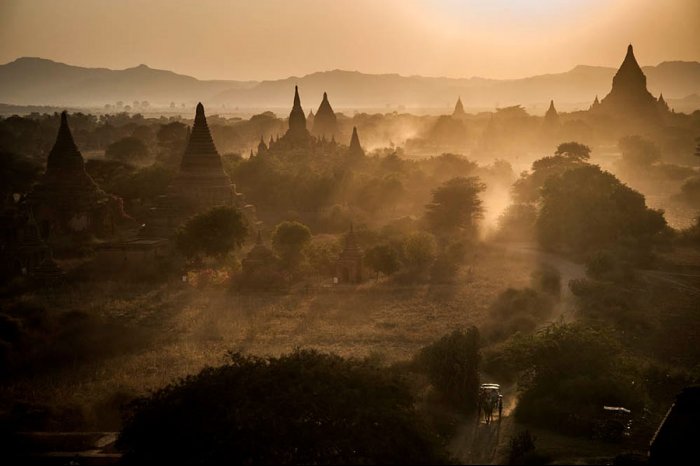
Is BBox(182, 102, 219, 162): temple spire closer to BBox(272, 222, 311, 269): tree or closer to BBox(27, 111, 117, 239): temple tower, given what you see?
BBox(27, 111, 117, 239): temple tower

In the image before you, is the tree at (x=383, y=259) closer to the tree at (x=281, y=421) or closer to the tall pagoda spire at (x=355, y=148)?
the tree at (x=281, y=421)

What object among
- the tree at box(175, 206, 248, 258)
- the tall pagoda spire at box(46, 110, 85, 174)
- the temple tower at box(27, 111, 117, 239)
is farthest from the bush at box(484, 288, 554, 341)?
the tall pagoda spire at box(46, 110, 85, 174)

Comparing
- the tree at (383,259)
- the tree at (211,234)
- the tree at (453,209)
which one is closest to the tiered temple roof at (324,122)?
the tree at (453,209)

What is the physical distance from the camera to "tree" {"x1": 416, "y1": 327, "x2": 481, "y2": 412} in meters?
18.0

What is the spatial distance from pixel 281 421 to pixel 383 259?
18.3 metres

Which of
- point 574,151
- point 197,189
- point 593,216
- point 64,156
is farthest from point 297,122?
point 593,216

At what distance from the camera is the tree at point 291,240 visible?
105 feet

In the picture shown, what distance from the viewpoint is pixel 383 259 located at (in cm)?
3097

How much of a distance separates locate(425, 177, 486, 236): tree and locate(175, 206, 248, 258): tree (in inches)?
469

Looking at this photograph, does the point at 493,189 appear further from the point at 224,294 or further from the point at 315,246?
the point at 224,294

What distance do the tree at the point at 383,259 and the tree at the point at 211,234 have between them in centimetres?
505

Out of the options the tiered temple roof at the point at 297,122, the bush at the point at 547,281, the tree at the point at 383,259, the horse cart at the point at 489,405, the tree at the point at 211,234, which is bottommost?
the horse cart at the point at 489,405

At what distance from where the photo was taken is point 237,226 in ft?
103

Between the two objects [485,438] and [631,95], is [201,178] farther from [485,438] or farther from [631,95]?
[631,95]
